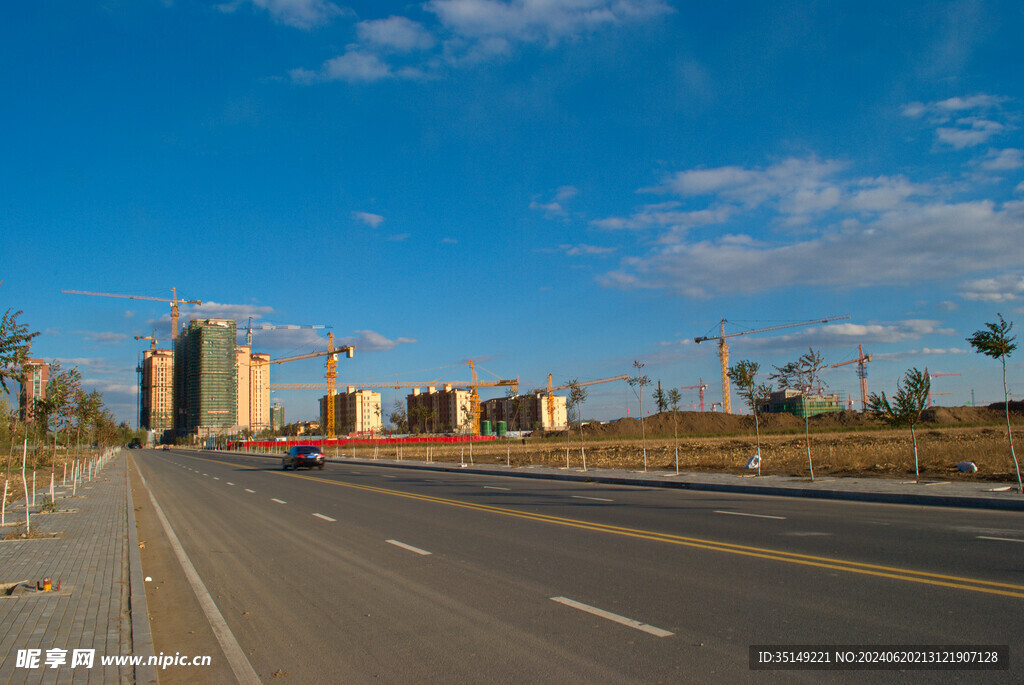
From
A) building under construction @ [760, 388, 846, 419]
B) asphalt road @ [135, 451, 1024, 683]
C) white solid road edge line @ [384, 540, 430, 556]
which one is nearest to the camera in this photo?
asphalt road @ [135, 451, 1024, 683]

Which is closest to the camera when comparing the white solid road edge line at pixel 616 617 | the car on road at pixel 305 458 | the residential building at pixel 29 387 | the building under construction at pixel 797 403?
the white solid road edge line at pixel 616 617

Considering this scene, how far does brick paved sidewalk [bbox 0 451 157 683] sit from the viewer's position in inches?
221

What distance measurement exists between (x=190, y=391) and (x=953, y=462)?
198 metres

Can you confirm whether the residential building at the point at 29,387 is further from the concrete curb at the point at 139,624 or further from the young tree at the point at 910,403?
the young tree at the point at 910,403

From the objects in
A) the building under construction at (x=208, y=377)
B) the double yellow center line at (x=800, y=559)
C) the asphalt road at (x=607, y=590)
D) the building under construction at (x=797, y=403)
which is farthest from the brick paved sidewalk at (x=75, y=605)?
the building under construction at (x=208, y=377)

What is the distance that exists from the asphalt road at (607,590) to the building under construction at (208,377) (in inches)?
7419

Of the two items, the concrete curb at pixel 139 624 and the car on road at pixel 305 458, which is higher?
the concrete curb at pixel 139 624

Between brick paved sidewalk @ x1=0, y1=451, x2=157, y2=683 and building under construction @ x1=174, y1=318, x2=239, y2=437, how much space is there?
18591 cm

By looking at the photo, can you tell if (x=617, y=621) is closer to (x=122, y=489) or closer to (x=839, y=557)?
(x=839, y=557)

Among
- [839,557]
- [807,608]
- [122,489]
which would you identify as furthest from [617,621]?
[122,489]

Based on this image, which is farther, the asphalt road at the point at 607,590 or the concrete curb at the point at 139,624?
the asphalt road at the point at 607,590

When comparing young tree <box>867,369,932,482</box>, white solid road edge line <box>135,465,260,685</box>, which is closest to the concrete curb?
white solid road edge line <box>135,465,260,685</box>

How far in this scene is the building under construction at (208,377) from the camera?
622ft

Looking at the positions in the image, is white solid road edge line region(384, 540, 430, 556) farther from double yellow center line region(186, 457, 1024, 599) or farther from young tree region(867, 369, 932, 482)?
young tree region(867, 369, 932, 482)
